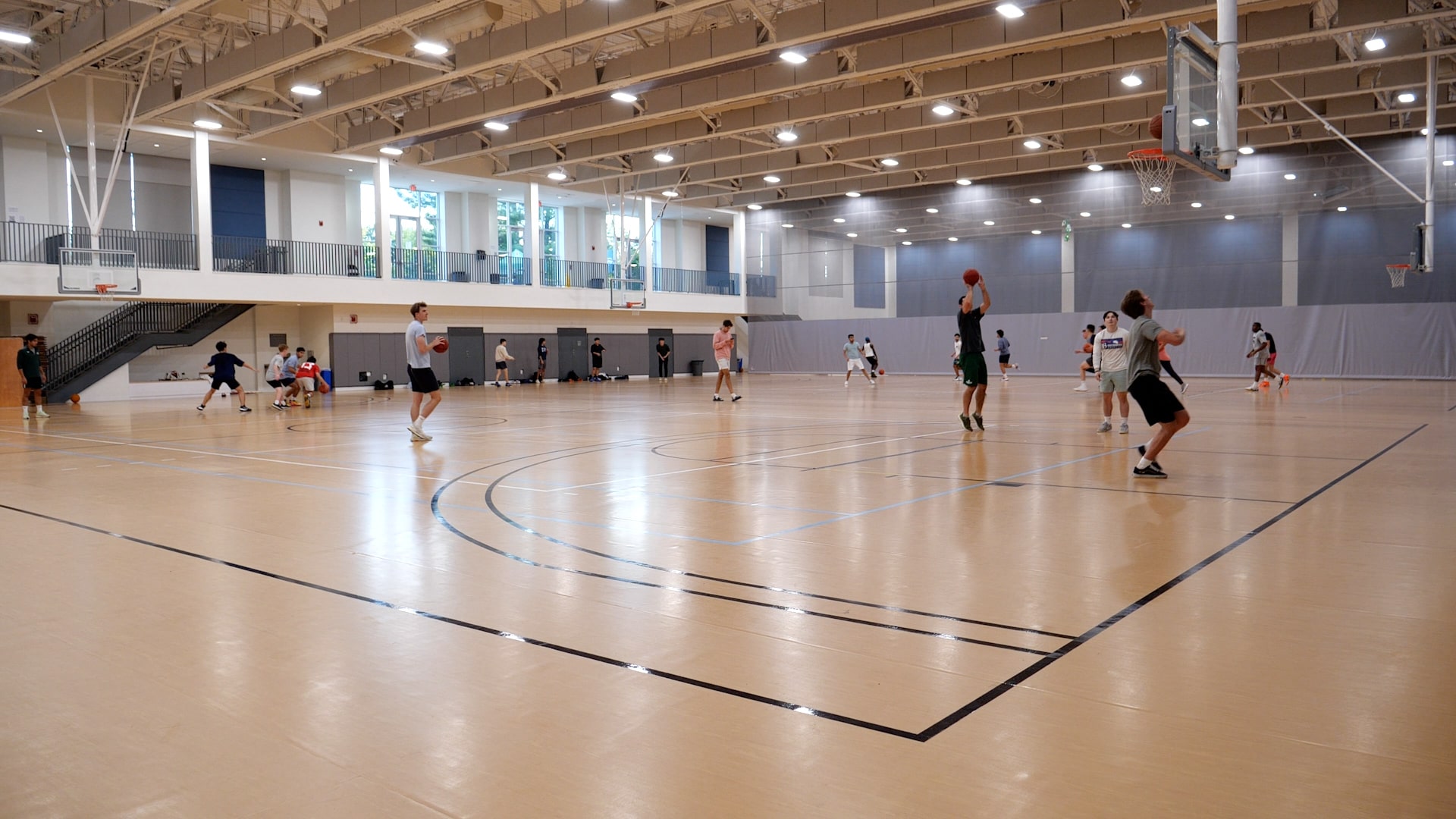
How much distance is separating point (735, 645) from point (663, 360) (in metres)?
41.0

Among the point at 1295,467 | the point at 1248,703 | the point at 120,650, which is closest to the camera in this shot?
the point at 1248,703

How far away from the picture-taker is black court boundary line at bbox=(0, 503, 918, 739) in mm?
3498

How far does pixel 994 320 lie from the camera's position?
42.4m

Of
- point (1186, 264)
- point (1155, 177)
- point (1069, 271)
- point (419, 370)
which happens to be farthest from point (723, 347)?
point (1186, 264)

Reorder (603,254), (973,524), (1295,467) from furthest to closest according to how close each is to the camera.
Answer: (603,254), (1295,467), (973,524)

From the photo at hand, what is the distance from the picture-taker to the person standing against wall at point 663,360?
43.3 meters

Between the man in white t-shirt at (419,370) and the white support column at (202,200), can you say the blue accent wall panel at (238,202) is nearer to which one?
the white support column at (202,200)

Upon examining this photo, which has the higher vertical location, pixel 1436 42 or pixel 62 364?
pixel 1436 42

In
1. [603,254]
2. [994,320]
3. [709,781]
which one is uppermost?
[603,254]

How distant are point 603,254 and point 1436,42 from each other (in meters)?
33.3

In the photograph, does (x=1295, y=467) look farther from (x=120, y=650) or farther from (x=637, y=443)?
(x=120, y=650)

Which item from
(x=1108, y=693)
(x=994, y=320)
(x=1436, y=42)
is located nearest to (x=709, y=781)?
(x=1108, y=693)

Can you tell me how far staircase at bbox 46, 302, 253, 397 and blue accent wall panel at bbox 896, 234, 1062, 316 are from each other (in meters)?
27.9

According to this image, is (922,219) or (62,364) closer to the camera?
(62,364)
